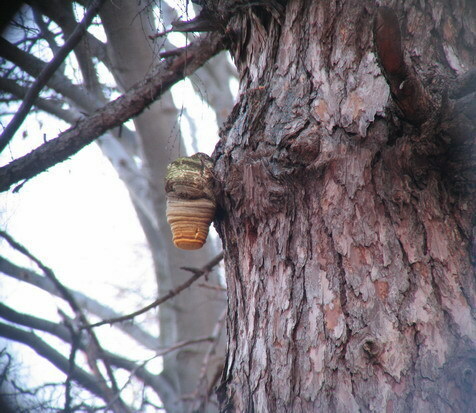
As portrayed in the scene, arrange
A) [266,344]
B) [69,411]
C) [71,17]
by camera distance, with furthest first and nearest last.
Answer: [71,17], [69,411], [266,344]

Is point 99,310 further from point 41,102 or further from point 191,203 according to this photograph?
point 191,203

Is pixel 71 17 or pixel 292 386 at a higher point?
pixel 71 17

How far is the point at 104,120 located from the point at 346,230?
146 cm

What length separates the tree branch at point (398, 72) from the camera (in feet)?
3.89

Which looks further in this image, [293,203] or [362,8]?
[362,8]

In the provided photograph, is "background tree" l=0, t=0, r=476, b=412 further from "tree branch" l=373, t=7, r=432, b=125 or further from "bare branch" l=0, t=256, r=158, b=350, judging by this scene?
"bare branch" l=0, t=256, r=158, b=350

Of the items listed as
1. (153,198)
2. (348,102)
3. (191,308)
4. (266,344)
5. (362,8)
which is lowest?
(266,344)

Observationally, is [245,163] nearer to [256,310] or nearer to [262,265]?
[262,265]

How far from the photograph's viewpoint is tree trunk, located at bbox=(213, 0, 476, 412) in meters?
1.34

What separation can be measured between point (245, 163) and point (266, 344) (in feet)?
1.98

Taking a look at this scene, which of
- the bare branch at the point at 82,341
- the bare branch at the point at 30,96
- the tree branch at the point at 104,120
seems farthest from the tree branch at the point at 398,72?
the bare branch at the point at 82,341

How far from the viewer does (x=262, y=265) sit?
160 cm

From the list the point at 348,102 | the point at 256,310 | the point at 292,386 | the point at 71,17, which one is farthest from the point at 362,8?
the point at 71,17

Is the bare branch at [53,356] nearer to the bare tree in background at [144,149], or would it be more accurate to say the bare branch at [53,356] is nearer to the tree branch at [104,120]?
the bare tree in background at [144,149]
